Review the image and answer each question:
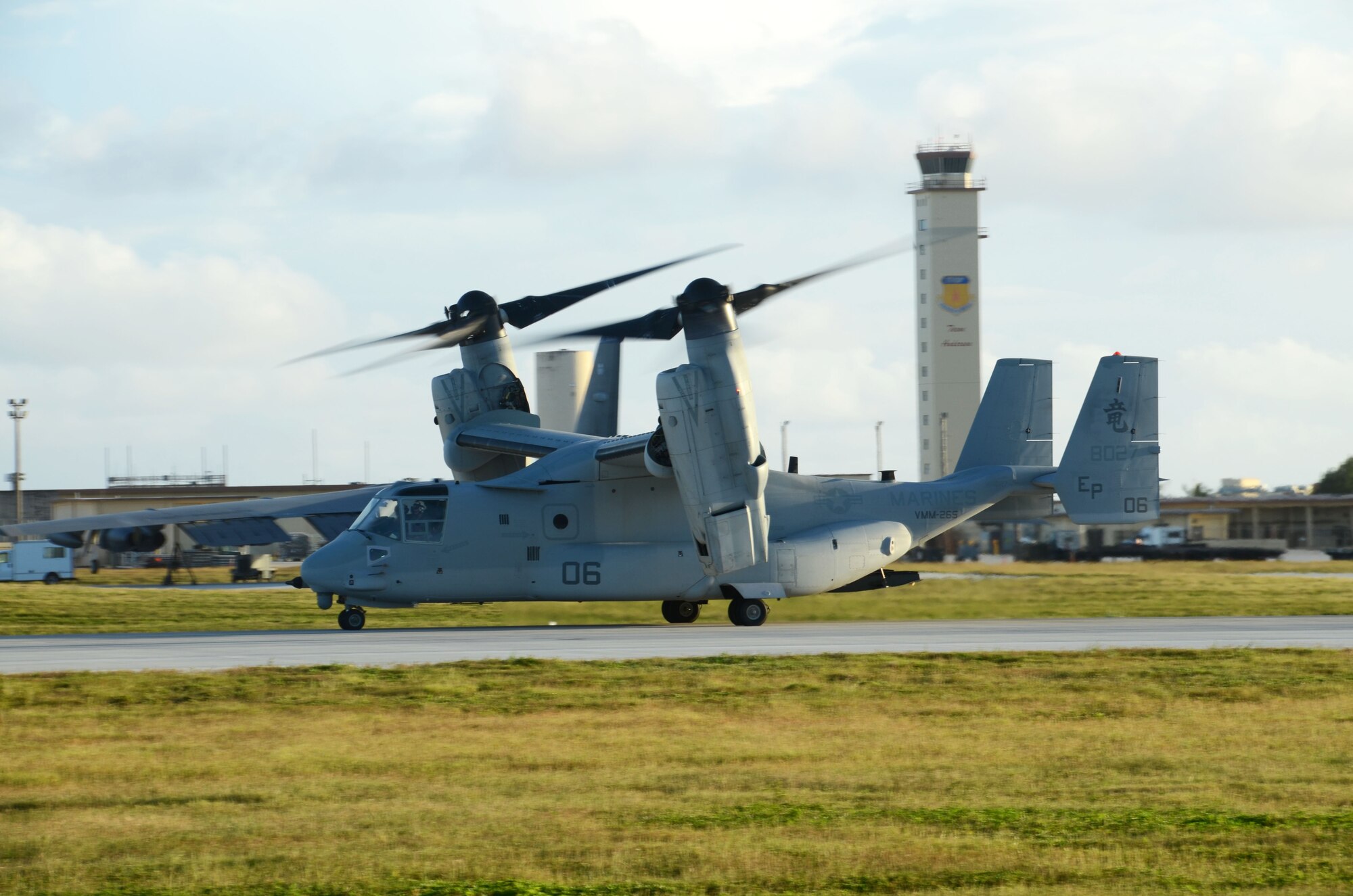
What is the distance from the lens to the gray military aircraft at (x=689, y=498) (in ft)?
72.5

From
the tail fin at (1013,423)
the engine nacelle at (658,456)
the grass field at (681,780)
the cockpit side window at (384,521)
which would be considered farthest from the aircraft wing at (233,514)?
the grass field at (681,780)

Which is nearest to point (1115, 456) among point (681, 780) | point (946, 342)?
point (681, 780)

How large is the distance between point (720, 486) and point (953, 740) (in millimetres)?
9939

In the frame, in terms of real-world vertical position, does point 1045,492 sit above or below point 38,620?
above

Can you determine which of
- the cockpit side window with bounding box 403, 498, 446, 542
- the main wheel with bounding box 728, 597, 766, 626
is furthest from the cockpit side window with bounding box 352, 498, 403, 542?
the main wheel with bounding box 728, 597, 766, 626

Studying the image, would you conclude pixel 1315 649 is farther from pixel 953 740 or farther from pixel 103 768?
pixel 103 768

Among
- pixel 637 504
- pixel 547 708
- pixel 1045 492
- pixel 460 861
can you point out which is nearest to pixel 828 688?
pixel 547 708

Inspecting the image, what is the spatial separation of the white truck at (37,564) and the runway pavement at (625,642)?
28681mm

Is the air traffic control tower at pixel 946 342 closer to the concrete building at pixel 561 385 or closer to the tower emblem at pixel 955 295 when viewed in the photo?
the tower emblem at pixel 955 295

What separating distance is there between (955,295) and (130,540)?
57.5 m

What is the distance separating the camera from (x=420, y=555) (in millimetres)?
24641

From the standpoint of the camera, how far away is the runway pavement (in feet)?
61.4

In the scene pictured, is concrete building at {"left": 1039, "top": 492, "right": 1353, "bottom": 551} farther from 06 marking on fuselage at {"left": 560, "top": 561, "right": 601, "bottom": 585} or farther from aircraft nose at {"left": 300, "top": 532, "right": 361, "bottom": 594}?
aircraft nose at {"left": 300, "top": 532, "right": 361, "bottom": 594}

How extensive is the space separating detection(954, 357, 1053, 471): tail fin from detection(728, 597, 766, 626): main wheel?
6.53 metres
